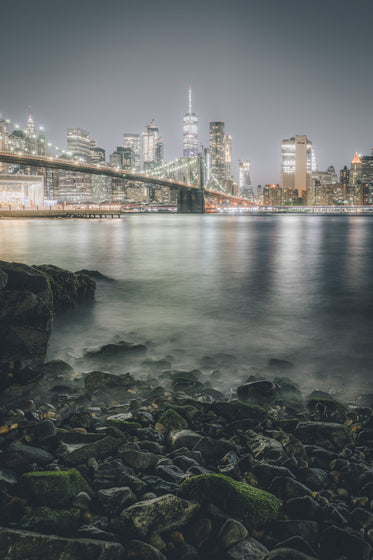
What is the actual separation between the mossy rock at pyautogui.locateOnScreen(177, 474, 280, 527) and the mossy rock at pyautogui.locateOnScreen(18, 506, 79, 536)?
0.60 meters

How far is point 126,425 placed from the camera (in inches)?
131

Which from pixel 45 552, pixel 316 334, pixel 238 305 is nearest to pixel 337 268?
pixel 238 305

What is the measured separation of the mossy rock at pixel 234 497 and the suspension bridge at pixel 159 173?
5430cm

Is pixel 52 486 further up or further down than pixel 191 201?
further down

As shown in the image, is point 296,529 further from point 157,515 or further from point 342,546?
point 157,515

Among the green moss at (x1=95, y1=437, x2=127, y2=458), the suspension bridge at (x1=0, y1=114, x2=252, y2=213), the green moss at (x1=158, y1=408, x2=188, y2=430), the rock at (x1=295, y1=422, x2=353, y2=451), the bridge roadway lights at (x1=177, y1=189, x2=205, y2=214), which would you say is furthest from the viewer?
the bridge roadway lights at (x1=177, y1=189, x2=205, y2=214)

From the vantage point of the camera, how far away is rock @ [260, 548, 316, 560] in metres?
1.93

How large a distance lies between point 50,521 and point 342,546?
149cm

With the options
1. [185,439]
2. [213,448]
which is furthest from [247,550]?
[185,439]

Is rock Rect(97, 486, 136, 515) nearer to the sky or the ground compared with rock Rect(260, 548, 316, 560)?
nearer to the sky

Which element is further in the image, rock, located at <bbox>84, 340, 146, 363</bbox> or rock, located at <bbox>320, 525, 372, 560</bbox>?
rock, located at <bbox>84, 340, 146, 363</bbox>

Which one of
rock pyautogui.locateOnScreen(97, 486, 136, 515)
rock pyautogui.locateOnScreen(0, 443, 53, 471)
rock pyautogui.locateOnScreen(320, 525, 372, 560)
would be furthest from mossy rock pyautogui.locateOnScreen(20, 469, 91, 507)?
rock pyautogui.locateOnScreen(320, 525, 372, 560)

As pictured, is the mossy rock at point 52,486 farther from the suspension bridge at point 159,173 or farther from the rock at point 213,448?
the suspension bridge at point 159,173

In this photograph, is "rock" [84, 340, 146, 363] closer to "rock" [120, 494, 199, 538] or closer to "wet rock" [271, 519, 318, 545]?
"rock" [120, 494, 199, 538]
